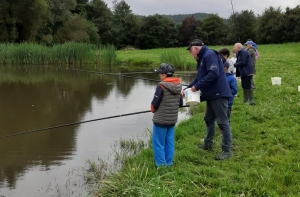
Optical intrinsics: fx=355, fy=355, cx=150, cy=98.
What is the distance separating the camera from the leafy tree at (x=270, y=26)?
42688 millimetres

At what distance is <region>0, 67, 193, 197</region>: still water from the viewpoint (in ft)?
16.6

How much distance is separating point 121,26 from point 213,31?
13550mm

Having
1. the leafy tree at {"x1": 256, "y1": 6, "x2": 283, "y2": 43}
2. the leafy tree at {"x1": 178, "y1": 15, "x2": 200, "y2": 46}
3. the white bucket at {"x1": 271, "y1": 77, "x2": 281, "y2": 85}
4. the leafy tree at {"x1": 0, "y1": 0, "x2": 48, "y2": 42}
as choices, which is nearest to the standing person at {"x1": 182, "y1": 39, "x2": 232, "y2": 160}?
the white bucket at {"x1": 271, "y1": 77, "x2": 281, "y2": 85}

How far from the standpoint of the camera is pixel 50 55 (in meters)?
21.8

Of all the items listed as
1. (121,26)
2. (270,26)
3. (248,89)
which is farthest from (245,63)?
(121,26)

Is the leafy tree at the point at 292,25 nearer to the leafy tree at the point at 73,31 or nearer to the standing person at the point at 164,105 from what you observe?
the leafy tree at the point at 73,31

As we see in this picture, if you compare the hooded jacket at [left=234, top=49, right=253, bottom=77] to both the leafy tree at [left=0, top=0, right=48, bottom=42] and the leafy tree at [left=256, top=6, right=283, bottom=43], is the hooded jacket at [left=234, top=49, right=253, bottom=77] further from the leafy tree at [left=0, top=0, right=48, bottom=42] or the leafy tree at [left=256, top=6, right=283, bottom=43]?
the leafy tree at [left=256, top=6, right=283, bottom=43]

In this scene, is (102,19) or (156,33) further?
(102,19)

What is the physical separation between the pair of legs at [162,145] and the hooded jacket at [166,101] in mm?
123

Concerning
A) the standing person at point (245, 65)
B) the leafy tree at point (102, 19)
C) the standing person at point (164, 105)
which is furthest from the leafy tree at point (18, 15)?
the standing person at point (164, 105)

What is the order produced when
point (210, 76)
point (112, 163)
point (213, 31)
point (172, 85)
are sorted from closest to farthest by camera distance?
point (172, 85) < point (210, 76) < point (112, 163) < point (213, 31)

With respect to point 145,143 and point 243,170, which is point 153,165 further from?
point 145,143

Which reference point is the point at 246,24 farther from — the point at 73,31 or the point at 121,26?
the point at 73,31

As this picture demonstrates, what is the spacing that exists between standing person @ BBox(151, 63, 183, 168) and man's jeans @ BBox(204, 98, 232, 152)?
0.54 m
